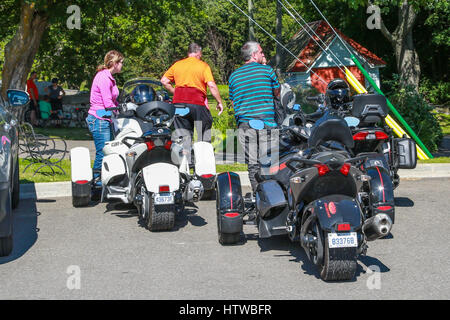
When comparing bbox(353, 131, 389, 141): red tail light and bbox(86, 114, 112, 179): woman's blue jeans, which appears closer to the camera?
bbox(353, 131, 389, 141): red tail light

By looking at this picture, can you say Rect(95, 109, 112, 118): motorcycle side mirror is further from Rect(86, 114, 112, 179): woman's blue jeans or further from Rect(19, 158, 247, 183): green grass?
Rect(19, 158, 247, 183): green grass

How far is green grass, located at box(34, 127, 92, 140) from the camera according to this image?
63.3ft

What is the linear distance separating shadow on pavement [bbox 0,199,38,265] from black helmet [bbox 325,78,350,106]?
3950 millimetres

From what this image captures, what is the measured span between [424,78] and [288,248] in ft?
81.5

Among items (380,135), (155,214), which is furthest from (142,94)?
(380,135)

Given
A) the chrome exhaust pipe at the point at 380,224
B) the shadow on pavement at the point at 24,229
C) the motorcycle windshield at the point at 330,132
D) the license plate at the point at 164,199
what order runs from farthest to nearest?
A: the license plate at the point at 164,199 → the shadow on pavement at the point at 24,229 → the motorcycle windshield at the point at 330,132 → the chrome exhaust pipe at the point at 380,224

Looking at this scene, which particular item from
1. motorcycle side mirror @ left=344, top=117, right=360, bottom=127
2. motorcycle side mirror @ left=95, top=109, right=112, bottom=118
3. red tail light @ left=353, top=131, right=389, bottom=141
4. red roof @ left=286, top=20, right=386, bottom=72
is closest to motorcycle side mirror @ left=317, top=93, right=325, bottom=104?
red tail light @ left=353, top=131, right=389, bottom=141

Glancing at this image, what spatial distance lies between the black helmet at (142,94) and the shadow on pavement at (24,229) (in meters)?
1.94

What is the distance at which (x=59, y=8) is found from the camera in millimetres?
15820

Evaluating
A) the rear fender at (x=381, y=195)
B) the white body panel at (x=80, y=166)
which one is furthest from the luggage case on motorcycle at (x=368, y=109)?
the white body panel at (x=80, y=166)

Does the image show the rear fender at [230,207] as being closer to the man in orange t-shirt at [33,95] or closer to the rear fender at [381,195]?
the rear fender at [381,195]

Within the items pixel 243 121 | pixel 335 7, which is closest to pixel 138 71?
pixel 335 7

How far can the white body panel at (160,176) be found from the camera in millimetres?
7168
